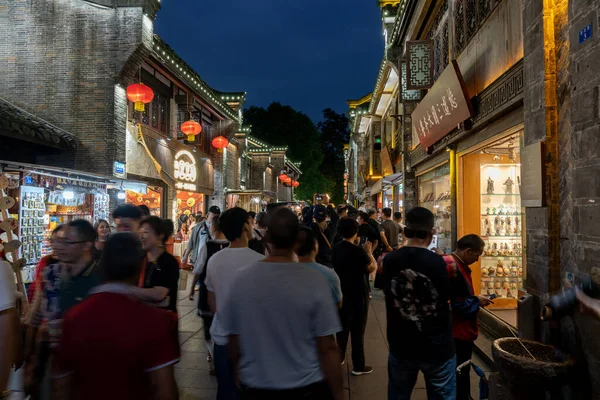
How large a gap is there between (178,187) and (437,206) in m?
10.1

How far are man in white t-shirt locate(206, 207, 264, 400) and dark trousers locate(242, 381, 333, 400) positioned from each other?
985 millimetres

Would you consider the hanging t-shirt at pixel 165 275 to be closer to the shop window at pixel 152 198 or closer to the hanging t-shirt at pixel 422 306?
the hanging t-shirt at pixel 422 306

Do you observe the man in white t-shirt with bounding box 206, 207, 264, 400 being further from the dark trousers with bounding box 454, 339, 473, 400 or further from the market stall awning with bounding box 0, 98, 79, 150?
the market stall awning with bounding box 0, 98, 79, 150

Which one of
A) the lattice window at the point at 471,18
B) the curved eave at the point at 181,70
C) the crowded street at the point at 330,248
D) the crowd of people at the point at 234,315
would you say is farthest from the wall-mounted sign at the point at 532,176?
the curved eave at the point at 181,70

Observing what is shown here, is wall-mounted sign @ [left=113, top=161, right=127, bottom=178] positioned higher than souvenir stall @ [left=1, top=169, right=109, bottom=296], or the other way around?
wall-mounted sign @ [left=113, top=161, right=127, bottom=178]

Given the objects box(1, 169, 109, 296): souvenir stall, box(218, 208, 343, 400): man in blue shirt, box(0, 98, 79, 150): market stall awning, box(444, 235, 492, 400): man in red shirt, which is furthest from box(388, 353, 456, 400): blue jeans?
box(0, 98, 79, 150): market stall awning

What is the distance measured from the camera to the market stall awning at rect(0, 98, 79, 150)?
9148 millimetres

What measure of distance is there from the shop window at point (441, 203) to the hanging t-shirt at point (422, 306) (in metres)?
6.18

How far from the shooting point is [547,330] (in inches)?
173

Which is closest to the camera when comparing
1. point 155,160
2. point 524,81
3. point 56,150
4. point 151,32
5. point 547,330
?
point 547,330

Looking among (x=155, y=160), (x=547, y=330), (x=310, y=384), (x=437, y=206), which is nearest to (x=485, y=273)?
(x=437, y=206)

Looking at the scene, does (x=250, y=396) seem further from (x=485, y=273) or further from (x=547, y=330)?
(x=485, y=273)

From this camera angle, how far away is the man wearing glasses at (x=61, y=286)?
287 cm

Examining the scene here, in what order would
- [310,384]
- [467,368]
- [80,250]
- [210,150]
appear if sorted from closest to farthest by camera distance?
[310,384]
[80,250]
[467,368]
[210,150]
